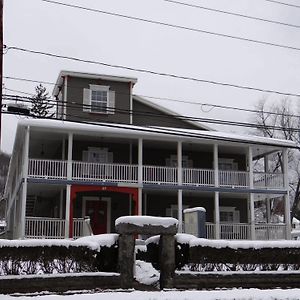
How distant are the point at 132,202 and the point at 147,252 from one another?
14.2 m

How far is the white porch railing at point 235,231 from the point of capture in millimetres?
28375

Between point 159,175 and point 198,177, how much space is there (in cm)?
213

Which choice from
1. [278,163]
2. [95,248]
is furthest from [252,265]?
[278,163]

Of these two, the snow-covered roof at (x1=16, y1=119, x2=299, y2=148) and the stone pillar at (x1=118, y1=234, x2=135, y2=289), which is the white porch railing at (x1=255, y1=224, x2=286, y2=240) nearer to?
the snow-covered roof at (x1=16, y1=119, x2=299, y2=148)

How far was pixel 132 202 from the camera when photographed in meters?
29.0

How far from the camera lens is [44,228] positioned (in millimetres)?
25500

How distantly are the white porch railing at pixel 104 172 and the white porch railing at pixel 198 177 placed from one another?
2.65 metres

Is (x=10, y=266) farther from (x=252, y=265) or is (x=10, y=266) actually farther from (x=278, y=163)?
(x=278, y=163)

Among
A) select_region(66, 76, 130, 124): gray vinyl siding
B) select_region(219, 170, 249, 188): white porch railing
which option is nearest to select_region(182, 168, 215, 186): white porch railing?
select_region(219, 170, 249, 188): white porch railing

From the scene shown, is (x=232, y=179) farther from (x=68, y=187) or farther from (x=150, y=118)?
(x=68, y=187)

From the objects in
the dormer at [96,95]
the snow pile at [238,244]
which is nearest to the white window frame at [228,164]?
the dormer at [96,95]

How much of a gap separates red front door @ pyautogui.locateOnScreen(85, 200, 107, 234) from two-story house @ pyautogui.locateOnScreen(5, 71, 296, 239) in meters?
0.05

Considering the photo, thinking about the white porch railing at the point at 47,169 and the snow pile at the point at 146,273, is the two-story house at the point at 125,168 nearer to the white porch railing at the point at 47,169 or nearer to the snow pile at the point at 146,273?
the white porch railing at the point at 47,169

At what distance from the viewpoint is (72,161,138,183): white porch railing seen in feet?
86.4
